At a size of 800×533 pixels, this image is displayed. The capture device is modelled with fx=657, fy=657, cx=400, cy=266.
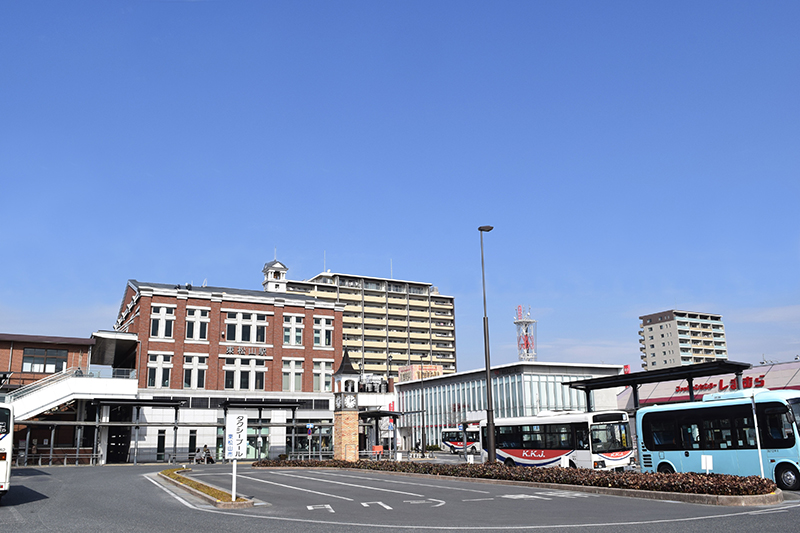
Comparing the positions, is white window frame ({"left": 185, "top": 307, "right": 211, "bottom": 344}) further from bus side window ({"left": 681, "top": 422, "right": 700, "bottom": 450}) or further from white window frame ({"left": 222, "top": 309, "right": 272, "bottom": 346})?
bus side window ({"left": 681, "top": 422, "right": 700, "bottom": 450})

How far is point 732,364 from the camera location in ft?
98.4

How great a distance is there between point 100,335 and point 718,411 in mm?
48817

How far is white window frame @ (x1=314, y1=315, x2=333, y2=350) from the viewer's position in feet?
215

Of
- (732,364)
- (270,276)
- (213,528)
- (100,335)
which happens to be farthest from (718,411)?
(270,276)

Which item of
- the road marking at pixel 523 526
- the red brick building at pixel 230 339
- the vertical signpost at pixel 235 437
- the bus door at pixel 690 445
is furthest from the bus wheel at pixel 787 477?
the red brick building at pixel 230 339

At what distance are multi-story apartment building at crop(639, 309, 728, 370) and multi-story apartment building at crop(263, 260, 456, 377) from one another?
65.2 meters

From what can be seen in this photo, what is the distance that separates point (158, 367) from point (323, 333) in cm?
1604

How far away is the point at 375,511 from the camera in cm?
1681

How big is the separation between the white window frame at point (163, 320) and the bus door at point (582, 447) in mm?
39750

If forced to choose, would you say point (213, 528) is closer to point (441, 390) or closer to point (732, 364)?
point (732, 364)

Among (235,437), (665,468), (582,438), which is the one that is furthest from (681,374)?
(235,437)

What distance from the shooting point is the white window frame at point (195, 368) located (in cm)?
5859

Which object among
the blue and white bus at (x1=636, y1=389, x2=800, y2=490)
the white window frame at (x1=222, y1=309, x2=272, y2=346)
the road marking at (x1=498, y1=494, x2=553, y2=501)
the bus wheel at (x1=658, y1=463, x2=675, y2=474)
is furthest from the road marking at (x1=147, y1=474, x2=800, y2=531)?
the white window frame at (x1=222, y1=309, x2=272, y2=346)

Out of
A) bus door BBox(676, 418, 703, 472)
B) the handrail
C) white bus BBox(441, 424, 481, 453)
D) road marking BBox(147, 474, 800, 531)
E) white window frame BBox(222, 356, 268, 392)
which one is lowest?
white bus BBox(441, 424, 481, 453)
